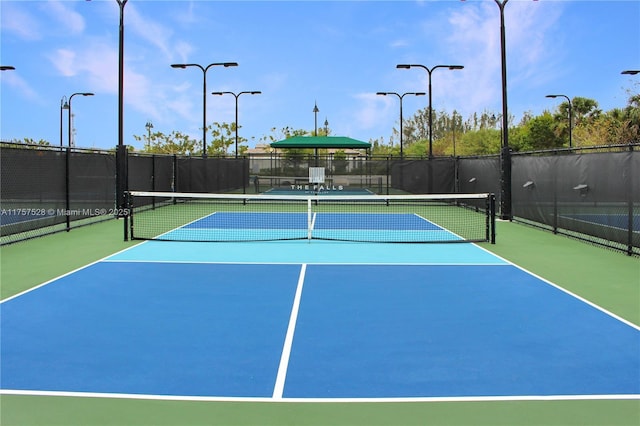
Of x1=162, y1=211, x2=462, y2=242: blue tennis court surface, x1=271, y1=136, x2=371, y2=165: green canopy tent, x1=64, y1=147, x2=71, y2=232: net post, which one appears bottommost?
x1=162, y1=211, x2=462, y2=242: blue tennis court surface

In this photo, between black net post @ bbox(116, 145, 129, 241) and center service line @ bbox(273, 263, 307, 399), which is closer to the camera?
center service line @ bbox(273, 263, 307, 399)

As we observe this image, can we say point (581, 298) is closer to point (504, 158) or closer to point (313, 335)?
point (313, 335)

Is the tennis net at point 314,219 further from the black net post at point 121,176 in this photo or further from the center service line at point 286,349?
the center service line at point 286,349

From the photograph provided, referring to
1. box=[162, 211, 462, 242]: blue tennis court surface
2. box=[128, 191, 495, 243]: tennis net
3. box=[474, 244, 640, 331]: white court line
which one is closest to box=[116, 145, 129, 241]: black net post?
box=[128, 191, 495, 243]: tennis net

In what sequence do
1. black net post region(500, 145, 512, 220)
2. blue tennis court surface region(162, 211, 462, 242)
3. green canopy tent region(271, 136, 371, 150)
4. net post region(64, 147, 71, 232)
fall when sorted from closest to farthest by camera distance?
blue tennis court surface region(162, 211, 462, 242), net post region(64, 147, 71, 232), black net post region(500, 145, 512, 220), green canopy tent region(271, 136, 371, 150)

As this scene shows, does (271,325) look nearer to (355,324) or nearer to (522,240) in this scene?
(355,324)

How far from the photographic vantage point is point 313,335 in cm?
642

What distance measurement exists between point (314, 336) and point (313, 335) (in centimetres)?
4

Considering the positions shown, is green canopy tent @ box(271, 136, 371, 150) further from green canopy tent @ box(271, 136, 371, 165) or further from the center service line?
the center service line

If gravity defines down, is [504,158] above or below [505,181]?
above

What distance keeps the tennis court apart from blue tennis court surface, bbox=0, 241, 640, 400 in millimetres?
20

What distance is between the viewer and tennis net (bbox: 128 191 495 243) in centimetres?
1448

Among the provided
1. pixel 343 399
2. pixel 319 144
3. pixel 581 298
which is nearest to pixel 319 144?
pixel 319 144

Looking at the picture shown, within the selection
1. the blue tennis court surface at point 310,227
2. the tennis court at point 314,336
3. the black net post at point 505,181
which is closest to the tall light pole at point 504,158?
the black net post at point 505,181
